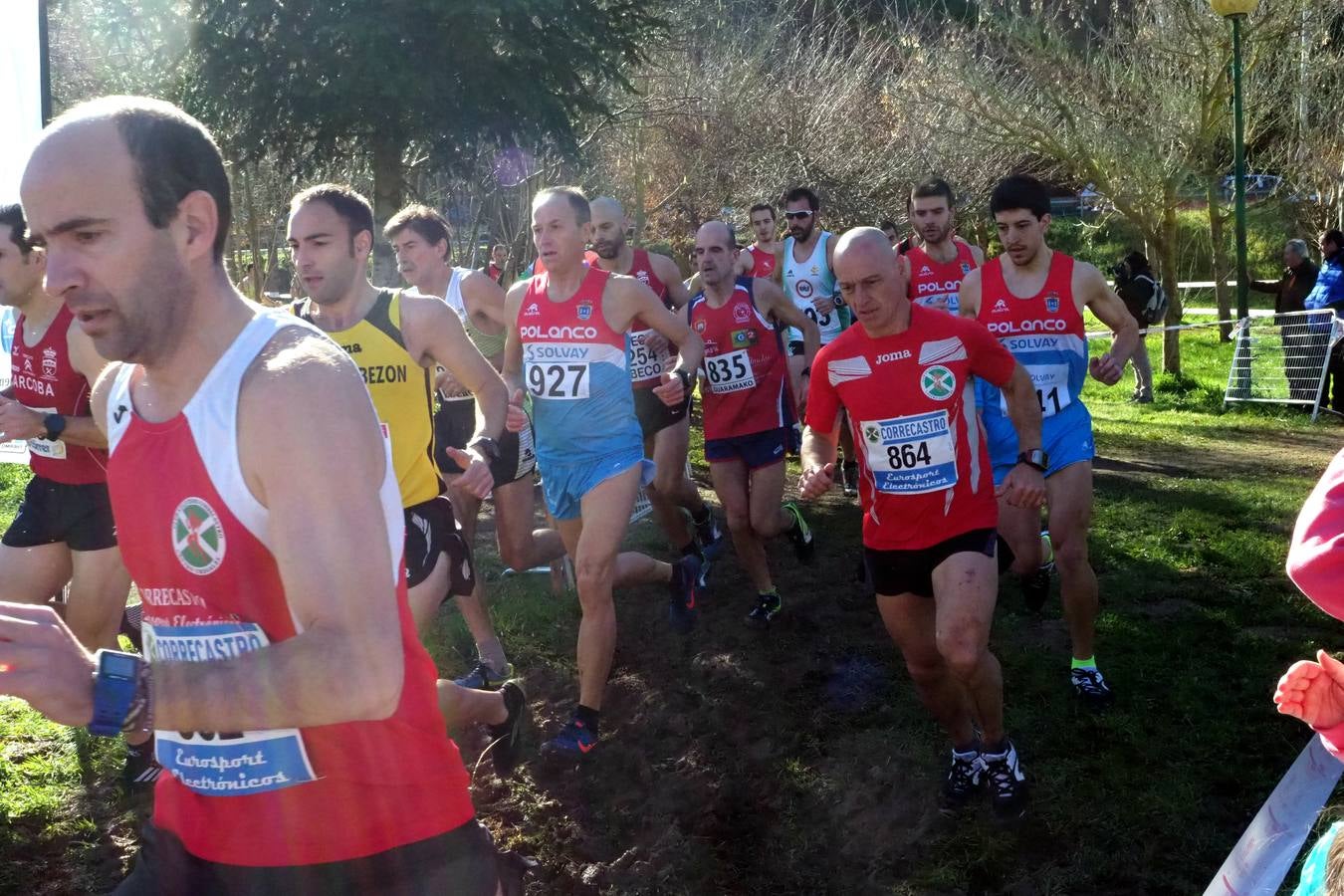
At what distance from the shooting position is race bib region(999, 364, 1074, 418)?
18.1ft

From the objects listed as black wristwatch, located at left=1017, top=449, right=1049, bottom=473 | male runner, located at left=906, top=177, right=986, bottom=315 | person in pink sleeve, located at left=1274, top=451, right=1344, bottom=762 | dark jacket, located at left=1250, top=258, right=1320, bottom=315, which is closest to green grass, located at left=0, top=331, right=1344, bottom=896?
black wristwatch, located at left=1017, top=449, right=1049, bottom=473

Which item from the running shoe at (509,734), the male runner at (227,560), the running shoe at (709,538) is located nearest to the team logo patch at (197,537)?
the male runner at (227,560)

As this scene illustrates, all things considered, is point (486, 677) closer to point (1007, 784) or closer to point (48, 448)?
point (48, 448)

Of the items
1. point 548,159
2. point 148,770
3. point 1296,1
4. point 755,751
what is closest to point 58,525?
point 148,770

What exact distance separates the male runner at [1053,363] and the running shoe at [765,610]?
130 centimetres

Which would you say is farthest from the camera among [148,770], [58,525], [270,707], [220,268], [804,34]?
[804,34]

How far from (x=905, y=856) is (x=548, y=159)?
39.2 feet

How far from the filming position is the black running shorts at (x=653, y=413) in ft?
23.8

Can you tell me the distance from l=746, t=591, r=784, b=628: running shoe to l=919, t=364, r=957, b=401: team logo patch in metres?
2.48

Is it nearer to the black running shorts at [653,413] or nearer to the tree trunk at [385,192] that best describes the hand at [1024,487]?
the black running shorts at [653,413]

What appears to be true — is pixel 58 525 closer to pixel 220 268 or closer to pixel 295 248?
pixel 295 248

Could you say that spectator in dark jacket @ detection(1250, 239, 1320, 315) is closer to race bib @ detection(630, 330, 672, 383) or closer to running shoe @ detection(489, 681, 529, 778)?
race bib @ detection(630, 330, 672, 383)

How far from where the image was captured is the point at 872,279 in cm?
433

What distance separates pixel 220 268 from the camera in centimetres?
183
